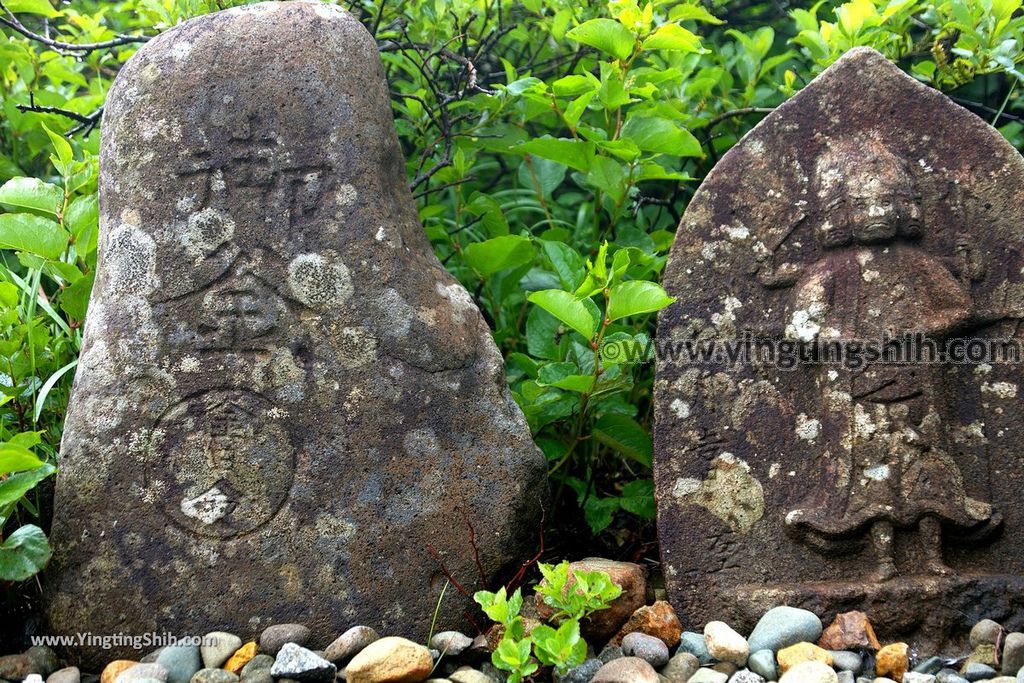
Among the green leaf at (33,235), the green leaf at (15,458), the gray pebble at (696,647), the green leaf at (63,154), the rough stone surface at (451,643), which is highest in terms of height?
the green leaf at (63,154)

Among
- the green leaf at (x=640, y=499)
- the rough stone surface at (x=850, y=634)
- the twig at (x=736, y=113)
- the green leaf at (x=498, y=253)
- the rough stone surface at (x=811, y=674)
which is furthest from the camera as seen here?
the twig at (x=736, y=113)

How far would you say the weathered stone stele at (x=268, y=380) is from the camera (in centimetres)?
259

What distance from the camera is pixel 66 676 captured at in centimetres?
246

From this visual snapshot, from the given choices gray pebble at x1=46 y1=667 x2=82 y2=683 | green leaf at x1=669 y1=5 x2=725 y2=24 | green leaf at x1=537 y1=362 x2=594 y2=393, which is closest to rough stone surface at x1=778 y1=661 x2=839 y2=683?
green leaf at x1=537 y1=362 x2=594 y2=393

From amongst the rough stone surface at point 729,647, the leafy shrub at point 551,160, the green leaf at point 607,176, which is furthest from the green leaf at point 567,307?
the rough stone surface at point 729,647

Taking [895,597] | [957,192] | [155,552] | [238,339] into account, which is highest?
[957,192]

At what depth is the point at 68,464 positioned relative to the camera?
2.63m

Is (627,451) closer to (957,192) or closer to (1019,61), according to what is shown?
(957,192)

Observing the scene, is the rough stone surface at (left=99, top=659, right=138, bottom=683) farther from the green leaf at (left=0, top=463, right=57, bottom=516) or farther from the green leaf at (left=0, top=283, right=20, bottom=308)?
the green leaf at (left=0, top=283, right=20, bottom=308)

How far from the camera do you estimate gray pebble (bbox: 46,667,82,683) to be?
2.45 m

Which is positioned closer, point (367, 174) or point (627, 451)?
point (367, 174)

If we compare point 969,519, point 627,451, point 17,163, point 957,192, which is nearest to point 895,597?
point 969,519

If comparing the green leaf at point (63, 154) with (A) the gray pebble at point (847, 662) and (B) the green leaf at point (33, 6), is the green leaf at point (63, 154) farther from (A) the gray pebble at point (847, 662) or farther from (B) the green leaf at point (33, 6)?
(A) the gray pebble at point (847, 662)

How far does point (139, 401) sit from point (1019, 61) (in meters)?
2.85
